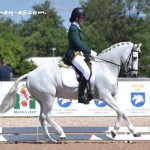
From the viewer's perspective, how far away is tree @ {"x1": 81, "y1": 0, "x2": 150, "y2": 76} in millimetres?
79750

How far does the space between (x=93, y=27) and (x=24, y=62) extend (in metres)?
16.8

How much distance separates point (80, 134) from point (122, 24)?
69528 millimetres

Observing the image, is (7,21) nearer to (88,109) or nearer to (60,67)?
(88,109)

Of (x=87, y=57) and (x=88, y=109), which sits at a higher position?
(x=87, y=57)

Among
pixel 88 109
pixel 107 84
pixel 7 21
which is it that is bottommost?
pixel 88 109

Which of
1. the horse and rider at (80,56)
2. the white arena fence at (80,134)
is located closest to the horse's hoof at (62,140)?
the white arena fence at (80,134)

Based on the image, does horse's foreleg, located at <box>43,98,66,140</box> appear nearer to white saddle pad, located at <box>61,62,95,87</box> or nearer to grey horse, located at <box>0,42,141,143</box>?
grey horse, located at <box>0,42,141,143</box>

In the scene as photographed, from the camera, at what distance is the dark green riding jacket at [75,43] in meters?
11.9

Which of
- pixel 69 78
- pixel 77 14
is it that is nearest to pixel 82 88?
pixel 69 78

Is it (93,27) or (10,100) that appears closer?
(10,100)

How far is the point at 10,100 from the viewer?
41.5 feet

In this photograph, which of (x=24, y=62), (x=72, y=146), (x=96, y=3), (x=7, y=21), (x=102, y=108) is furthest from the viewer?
(x=7, y=21)

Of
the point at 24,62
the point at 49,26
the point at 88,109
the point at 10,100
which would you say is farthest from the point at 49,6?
the point at 10,100

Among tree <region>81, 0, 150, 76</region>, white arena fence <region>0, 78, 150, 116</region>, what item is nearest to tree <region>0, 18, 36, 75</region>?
tree <region>81, 0, 150, 76</region>
